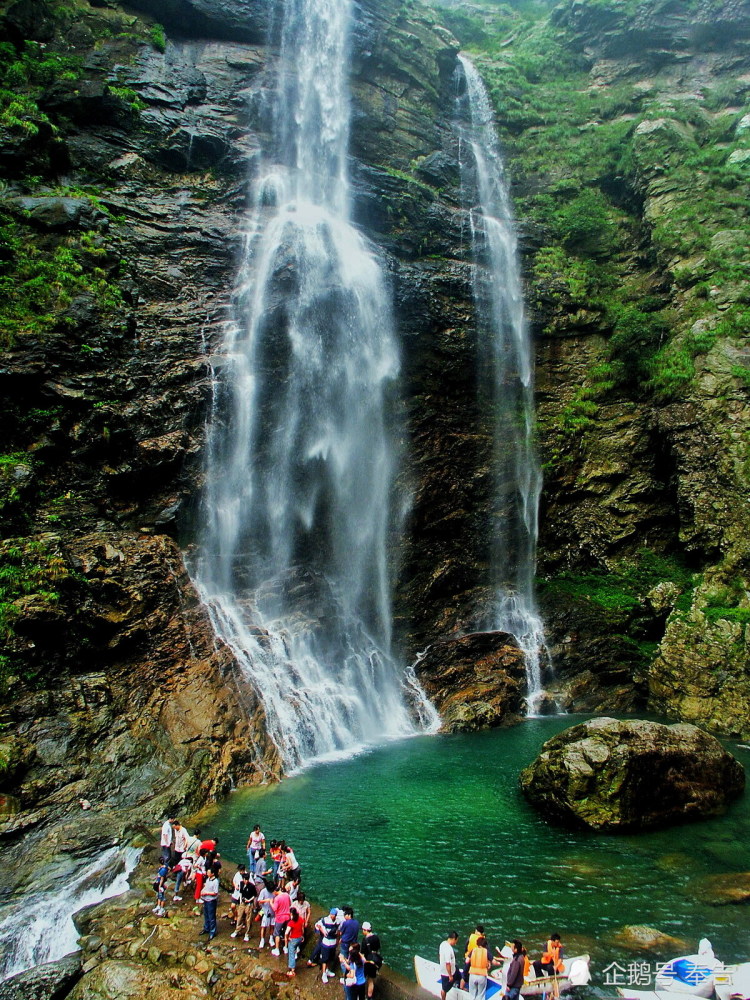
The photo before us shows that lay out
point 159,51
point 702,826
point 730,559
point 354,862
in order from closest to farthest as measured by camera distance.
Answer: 1. point 354,862
2. point 702,826
3. point 730,559
4. point 159,51

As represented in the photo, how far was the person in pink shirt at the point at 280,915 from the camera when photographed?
24.8 ft

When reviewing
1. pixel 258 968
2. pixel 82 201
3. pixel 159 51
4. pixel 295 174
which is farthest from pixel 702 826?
pixel 159 51

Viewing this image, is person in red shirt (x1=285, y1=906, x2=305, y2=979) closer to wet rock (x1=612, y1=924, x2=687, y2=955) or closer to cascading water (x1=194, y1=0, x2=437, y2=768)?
wet rock (x1=612, y1=924, x2=687, y2=955)

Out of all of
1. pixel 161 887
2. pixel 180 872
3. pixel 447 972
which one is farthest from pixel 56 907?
pixel 447 972

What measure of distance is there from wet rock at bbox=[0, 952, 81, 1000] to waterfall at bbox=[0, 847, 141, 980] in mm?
563

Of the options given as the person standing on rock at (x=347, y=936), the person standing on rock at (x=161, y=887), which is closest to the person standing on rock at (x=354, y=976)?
the person standing on rock at (x=347, y=936)

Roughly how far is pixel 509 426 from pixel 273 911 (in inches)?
850

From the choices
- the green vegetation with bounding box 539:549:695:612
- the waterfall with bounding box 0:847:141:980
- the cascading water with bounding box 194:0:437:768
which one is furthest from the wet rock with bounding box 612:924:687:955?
the green vegetation with bounding box 539:549:695:612

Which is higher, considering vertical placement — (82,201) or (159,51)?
(159,51)

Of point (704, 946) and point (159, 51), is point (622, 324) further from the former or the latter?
point (159, 51)

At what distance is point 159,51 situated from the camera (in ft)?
96.1

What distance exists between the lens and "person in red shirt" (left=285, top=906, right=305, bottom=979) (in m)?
7.25

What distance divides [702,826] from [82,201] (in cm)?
2680

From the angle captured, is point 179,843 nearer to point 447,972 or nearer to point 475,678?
point 447,972
